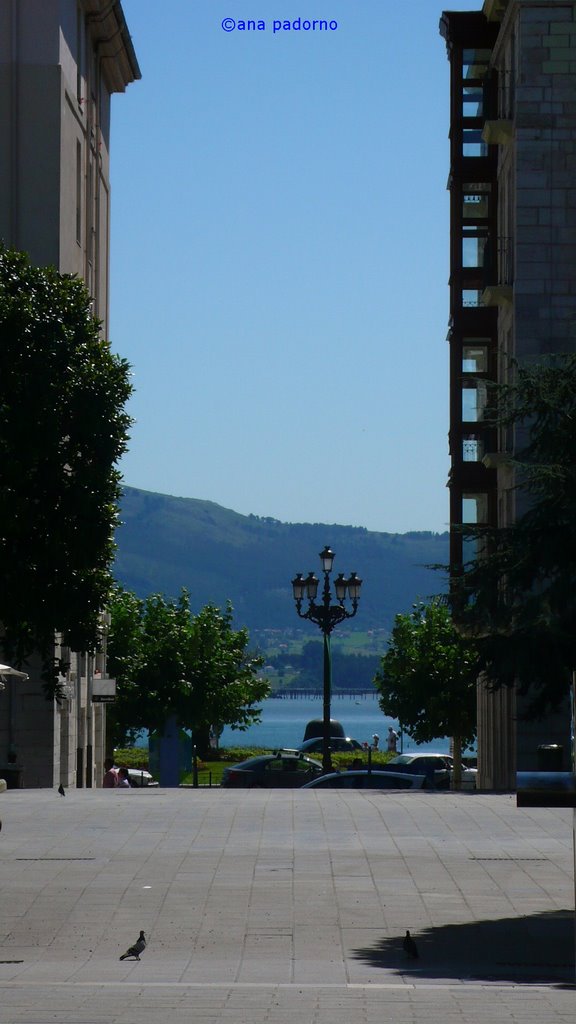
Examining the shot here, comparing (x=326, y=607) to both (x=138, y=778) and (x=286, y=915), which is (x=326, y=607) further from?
(x=286, y=915)

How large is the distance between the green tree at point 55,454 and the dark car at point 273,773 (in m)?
10.9

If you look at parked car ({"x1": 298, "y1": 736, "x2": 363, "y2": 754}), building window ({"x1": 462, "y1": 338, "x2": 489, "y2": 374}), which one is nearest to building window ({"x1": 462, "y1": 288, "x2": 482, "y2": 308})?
building window ({"x1": 462, "y1": 338, "x2": 489, "y2": 374})

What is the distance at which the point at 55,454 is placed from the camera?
32.1 meters

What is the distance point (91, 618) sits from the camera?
108 feet

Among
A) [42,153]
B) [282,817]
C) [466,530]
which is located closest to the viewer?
[466,530]

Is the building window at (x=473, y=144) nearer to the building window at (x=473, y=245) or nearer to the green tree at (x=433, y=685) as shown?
the building window at (x=473, y=245)

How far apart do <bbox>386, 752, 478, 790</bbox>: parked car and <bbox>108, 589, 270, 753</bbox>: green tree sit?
986cm

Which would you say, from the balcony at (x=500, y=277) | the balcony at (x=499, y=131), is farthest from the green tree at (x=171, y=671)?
the balcony at (x=499, y=131)

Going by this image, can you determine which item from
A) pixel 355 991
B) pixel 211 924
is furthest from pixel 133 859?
pixel 355 991

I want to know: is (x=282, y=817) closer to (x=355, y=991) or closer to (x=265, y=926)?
(x=265, y=926)

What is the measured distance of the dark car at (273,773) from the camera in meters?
42.8

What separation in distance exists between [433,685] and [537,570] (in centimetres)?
4539

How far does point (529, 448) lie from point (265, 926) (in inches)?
240

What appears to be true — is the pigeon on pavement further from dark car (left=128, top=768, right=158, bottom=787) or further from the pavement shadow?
dark car (left=128, top=768, right=158, bottom=787)
